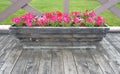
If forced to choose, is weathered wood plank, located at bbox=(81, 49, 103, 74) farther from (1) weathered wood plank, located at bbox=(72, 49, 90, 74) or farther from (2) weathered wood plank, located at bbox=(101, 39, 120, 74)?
(2) weathered wood plank, located at bbox=(101, 39, 120, 74)

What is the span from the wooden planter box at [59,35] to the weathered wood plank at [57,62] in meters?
0.23

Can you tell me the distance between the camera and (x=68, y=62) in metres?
3.91

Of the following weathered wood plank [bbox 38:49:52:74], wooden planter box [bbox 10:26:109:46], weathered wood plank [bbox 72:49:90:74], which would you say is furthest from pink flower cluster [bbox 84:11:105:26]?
weathered wood plank [bbox 38:49:52:74]

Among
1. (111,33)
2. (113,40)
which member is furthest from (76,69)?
(111,33)

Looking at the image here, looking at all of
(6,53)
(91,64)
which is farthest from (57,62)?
(6,53)

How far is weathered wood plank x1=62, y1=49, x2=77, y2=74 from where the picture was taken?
3584 mm

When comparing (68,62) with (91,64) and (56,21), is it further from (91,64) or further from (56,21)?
(56,21)

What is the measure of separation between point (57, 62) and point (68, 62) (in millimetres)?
168

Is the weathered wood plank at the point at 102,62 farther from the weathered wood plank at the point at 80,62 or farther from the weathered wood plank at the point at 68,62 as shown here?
the weathered wood plank at the point at 68,62

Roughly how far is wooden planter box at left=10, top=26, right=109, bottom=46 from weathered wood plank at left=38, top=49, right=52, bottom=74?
0.22 metres

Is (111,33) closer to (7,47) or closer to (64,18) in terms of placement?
(64,18)

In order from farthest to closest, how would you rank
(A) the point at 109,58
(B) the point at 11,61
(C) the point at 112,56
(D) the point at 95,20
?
(D) the point at 95,20, (C) the point at 112,56, (A) the point at 109,58, (B) the point at 11,61

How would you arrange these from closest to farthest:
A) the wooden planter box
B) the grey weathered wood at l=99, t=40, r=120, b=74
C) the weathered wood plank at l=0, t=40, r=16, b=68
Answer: the grey weathered wood at l=99, t=40, r=120, b=74 < the weathered wood plank at l=0, t=40, r=16, b=68 < the wooden planter box

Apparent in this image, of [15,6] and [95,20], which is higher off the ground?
[15,6]
